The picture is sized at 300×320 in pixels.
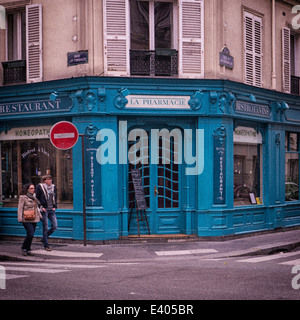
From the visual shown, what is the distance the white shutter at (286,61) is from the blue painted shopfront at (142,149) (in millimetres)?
2241

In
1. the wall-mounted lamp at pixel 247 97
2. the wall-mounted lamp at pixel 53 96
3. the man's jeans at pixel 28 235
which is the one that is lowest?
the man's jeans at pixel 28 235

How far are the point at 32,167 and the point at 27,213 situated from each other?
2.85 metres

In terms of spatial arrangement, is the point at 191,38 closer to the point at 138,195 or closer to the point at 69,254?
the point at 138,195

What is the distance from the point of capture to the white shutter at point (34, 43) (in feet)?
45.0

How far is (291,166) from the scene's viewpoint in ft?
55.2

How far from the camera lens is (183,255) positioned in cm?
1162

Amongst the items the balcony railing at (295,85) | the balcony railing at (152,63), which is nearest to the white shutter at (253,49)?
the balcony railing at (295,85)

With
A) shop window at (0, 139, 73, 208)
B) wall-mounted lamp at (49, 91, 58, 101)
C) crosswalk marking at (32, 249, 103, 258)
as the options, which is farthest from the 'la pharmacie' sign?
crosswalk marking at (32, 249, 103, 258)

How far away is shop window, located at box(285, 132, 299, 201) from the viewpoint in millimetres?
16578

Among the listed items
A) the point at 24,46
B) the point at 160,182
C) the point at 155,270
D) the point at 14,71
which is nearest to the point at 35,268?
the point at 155,270

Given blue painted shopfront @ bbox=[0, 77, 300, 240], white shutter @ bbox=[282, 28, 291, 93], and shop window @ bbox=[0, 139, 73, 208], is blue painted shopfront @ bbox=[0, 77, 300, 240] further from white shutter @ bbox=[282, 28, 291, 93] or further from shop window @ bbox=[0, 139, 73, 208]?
white shutter @ bbox=[282, 28, 291, 93]

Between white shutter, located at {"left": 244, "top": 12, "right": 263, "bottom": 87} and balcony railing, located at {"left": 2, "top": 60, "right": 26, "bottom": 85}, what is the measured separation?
6.17 metres

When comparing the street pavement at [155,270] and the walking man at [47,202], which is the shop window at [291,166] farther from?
the walking man at [47,202]
